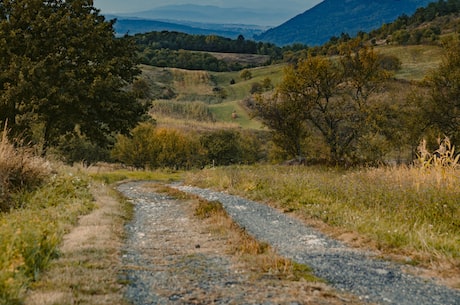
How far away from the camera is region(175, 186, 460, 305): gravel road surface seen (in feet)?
19.1

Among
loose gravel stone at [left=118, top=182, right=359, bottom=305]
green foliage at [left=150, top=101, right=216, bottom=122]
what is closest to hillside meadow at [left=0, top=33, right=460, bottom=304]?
loose gravel stone at [left=118, top=182, right=359, bottom=305]

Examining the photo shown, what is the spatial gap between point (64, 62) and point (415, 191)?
16194 mm

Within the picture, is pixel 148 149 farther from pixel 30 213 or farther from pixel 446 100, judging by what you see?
pixel 30 213

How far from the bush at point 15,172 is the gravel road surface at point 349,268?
596 centimetres

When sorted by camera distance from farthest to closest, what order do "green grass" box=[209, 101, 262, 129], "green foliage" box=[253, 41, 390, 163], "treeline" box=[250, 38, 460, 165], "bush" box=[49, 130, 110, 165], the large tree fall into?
"green grass" box=[209, 101, 262, 129], "bush" box=[49, 130, 110, 165], "green foliage" box=[253, 41, 390, 163], "treeline" box=[250, 38, 460, 165], the large tree

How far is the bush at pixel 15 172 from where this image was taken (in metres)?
12.2

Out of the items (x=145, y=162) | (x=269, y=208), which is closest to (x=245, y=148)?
(x=145, y=162)

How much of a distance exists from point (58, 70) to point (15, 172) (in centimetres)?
917

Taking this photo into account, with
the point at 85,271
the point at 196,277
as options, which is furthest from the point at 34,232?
the point at 196,277

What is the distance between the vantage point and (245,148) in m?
68.9

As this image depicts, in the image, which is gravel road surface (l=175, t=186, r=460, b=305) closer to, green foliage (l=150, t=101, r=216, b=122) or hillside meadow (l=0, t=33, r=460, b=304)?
hillside meadow (l=0, t=33, r=460, b=304)

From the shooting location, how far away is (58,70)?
2125 centimetres

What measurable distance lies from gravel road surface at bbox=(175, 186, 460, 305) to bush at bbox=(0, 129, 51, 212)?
5.96 metres

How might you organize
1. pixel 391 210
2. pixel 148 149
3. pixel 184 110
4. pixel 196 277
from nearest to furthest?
pixel 196 277 → pixel 391 210 → pixel 148 149 → pixel 184 110
